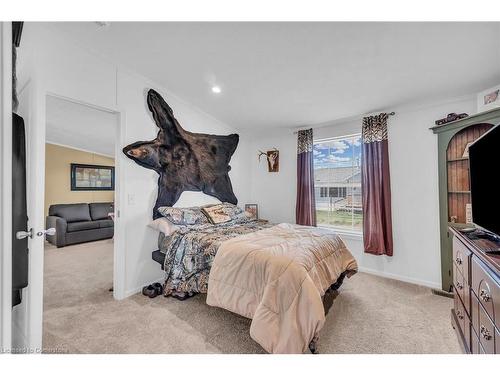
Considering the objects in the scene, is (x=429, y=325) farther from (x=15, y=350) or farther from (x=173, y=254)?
(x=15, y=350)

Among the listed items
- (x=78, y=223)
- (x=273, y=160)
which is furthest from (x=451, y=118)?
(x=78, y=223)

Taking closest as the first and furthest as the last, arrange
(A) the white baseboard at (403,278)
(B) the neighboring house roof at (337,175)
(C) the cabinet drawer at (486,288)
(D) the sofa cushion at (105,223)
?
(C) the cabinet drawer at (486,288) → (A) the white baseboard at (403,278) → (B) the neighboring house roof at (337,175) → (D) the sofa cushion at (105,223)

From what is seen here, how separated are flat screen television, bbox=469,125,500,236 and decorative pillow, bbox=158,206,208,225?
2586 mm

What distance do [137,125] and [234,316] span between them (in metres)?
2.34

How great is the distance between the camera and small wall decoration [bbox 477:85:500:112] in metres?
2.09

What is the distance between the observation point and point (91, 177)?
5.82 metres

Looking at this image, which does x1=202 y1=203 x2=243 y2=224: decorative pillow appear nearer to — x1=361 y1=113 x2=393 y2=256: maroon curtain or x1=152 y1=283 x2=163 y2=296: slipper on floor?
x1=152 y1=283 x2=163 y2=296: slipper on floor

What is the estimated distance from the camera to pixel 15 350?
4.58 feet

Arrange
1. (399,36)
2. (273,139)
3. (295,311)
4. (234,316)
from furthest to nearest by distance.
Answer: (273,139), (234,316), (399,36), (295,311)

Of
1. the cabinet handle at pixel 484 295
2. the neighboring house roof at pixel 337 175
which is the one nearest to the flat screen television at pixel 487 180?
the cabinet handle at pixel 484 295

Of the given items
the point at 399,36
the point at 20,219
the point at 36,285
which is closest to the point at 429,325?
the point at 399,36

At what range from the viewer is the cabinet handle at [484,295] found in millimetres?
1113

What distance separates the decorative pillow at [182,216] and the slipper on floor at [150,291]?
29.4 inches

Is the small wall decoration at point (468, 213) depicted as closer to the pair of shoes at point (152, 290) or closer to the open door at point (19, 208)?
the pair of shoes at point (152, 290)
